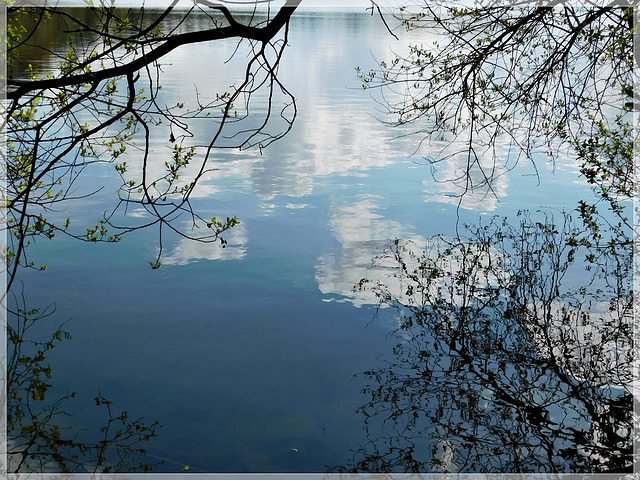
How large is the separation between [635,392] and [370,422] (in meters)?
2.35

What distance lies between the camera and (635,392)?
5488mm

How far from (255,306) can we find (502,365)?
2.72m

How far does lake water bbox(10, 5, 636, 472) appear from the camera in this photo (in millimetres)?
5102

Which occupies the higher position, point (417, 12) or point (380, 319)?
point (417, 12)

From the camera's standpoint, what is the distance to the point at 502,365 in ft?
19.5

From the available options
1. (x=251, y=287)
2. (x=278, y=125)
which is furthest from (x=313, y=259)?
(x=278, y=125)

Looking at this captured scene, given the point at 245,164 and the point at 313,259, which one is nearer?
the point at 313,259

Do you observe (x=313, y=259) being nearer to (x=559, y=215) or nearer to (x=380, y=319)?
(x=380, y=319)

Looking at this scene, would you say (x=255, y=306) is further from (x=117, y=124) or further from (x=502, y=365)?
(x=117, y=124)

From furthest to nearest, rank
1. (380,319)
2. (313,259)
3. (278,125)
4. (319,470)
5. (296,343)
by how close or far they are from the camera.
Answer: (278,125), (313,259), (380,319), (296,343), (319,470)

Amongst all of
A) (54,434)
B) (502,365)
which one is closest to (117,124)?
(54,434)

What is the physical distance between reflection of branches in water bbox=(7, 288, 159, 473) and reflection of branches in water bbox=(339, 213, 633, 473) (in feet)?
5.73

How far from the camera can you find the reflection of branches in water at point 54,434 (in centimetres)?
459

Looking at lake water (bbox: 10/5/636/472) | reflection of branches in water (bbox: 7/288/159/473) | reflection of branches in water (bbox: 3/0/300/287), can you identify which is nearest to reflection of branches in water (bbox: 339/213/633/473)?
lake water (bbox: 10/5/636/472)
